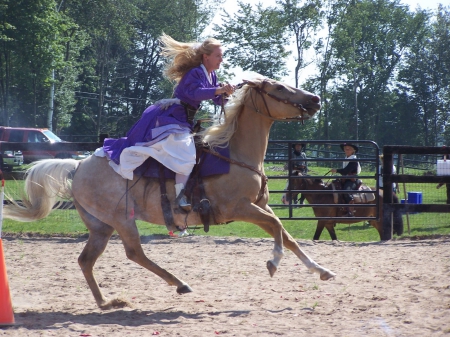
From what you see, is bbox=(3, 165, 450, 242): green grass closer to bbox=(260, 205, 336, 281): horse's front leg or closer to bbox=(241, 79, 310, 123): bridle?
bbox=(260, 205, 336, 281): horse's front leg

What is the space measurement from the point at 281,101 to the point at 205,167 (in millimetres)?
944

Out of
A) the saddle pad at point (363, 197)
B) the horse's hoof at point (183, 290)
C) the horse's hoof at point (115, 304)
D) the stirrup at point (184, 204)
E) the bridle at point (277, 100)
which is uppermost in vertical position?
the bridle at point (277, 100)

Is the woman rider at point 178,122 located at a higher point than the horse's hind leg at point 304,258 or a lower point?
higher

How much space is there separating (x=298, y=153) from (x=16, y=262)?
6.17 m

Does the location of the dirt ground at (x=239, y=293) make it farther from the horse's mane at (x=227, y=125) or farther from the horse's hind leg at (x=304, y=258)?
the horse's mane at (x=227, y=125)

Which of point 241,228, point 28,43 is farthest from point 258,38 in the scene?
point 241,228

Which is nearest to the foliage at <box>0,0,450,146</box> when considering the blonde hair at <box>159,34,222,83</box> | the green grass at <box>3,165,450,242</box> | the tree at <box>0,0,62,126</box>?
the tree at <box>0,0,62,126</box>

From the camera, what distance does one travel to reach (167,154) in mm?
5477

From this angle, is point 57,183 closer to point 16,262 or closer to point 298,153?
point 16,262

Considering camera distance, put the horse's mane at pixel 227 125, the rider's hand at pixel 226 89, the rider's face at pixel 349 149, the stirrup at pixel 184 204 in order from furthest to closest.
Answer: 1. the rider's face at pixel 349 149
2. the horse's mane at pixel 227 125
3. the stirrup at pixel 184 204
4. the rider's hand at pixel 226 89

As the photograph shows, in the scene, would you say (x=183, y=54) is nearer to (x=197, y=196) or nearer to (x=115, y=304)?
(x=197, y=196)

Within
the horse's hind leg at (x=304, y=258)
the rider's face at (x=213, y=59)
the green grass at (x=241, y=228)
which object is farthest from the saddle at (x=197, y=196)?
the green grass at (x=241, y=228)

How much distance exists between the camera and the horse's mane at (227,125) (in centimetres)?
564

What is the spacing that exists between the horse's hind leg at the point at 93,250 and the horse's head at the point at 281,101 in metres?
1.89
